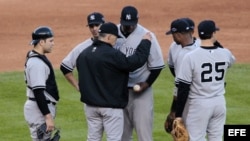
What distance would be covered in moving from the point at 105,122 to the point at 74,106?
3946 mm

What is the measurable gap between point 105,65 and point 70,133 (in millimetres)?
2872

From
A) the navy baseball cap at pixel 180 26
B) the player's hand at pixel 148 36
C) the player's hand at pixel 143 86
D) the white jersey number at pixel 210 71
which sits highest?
the navy baseball cap at pixel 180 26

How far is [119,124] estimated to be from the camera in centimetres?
828

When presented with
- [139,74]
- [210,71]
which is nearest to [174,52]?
[139,74]

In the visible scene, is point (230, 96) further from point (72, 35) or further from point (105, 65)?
point (72, 35)

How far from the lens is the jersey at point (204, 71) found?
7.97m

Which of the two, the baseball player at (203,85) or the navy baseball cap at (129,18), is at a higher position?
the navy baseball cap at (129,18)

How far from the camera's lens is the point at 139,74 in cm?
866

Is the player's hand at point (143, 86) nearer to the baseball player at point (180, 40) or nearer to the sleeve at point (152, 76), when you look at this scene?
the sleeve at point (152, 76)

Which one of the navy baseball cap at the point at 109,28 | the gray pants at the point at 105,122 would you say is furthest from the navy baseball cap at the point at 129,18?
the gray pants at the point at 105,122

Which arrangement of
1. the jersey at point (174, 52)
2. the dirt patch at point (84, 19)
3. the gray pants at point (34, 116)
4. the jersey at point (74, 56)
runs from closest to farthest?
1. the gray pants at point (34, 116)
2. the jersey at point (174, 52)
3. the jersey at point (74, 56)
4. the dirt patch at point (84, 19)

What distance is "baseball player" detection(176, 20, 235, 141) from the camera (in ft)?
26.2

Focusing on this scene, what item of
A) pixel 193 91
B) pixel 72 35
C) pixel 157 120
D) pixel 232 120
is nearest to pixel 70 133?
pixel 157 120

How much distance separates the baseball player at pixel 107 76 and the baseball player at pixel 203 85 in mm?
545
